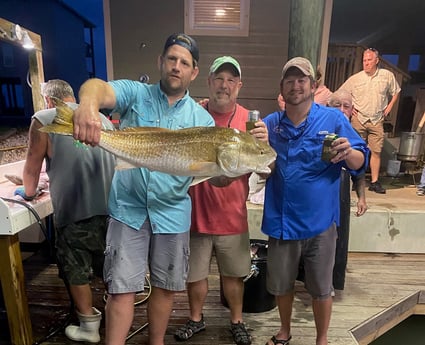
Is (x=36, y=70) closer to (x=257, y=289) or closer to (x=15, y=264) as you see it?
(x=15, y=264)

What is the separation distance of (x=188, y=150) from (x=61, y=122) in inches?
23.2

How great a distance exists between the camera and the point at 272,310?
9.61 feet

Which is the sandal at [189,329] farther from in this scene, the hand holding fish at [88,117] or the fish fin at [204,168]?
the hand holding fish at [88,117]

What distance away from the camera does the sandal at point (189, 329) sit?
2.47 meters

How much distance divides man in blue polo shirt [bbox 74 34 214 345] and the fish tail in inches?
13.8

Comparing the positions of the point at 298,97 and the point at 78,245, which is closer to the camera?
the point at 298,97

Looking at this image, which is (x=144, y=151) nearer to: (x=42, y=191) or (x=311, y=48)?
(x=42, y=191)

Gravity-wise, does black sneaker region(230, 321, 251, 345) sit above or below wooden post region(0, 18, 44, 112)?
below

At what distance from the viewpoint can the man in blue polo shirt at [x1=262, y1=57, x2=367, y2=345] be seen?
2.00m

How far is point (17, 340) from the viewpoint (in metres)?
2.24

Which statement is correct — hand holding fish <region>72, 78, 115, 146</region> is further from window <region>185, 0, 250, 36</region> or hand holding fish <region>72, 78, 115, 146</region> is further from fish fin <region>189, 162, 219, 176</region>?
window <region>185, 0, 250, 36</region>

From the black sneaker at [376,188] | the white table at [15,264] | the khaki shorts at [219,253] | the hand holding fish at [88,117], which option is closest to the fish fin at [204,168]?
the hand holding fish at [88,117]

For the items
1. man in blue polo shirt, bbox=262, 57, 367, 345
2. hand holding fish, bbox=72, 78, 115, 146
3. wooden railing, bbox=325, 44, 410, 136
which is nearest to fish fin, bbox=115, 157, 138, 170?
hand holding fish, bbox=72, 78, 115, 146

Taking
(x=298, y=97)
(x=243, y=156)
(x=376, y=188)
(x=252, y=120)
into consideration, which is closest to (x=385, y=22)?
(x=376, y=188)
